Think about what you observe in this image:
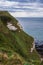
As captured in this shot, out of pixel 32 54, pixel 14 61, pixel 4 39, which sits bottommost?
pixel 32 54

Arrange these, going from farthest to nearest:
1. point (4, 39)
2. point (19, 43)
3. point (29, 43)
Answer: point (29, 43) → point (19, 43) → point (4, 39)

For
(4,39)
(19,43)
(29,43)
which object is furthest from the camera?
(29,43)

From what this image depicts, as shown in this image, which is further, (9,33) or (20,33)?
(20,33)

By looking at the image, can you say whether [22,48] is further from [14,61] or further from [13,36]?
[14,61]

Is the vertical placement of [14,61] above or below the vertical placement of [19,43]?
above

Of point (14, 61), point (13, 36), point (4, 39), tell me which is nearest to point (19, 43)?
point (13, 36)

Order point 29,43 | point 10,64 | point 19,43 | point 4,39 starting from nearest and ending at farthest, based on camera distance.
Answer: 1. point 10,64
2. point 4,39
3. point 19,43
4. point 29,43

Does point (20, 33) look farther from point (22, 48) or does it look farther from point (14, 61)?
point (14, 61)

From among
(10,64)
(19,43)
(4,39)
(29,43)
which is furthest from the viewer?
(29,43)

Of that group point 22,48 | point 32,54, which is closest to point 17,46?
point 22,48
